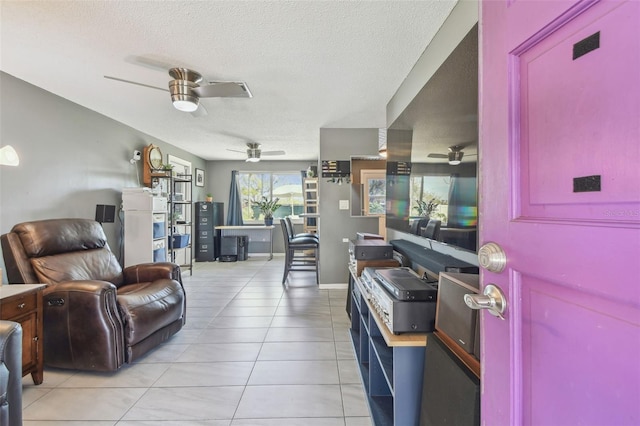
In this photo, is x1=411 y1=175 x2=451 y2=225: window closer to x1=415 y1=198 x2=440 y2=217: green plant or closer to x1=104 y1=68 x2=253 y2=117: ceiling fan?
x1=415 y1=198 x2=440 y2=217: green plant

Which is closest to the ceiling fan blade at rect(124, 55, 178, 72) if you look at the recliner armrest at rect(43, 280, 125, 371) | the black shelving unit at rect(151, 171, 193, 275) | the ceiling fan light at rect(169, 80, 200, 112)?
the ceiling fan light at rect(169, 80, 200, 112)

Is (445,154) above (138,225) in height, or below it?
above

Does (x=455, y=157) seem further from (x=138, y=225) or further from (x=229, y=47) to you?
(x=138, y=225)

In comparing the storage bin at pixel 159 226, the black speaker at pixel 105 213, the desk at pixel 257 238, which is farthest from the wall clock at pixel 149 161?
the desk at pixel 257 238

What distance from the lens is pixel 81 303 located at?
2031mm

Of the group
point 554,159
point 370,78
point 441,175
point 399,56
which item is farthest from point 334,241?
point 554,159

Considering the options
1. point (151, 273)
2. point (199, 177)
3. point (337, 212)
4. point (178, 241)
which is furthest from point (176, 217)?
point (337, 212)

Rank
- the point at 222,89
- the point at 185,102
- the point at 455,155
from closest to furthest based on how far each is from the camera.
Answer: the point at 455,155, the point at 222,89, the point at 185,102

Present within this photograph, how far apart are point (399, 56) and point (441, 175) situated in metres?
1.23

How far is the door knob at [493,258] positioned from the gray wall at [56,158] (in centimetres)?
352

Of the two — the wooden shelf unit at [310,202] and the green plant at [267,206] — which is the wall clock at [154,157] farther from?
the wooden shelf unit at [310,202]

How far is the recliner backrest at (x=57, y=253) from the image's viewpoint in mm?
2156

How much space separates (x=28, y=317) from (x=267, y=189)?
554cm

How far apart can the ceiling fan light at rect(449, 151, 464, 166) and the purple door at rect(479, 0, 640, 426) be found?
55 centimetres
